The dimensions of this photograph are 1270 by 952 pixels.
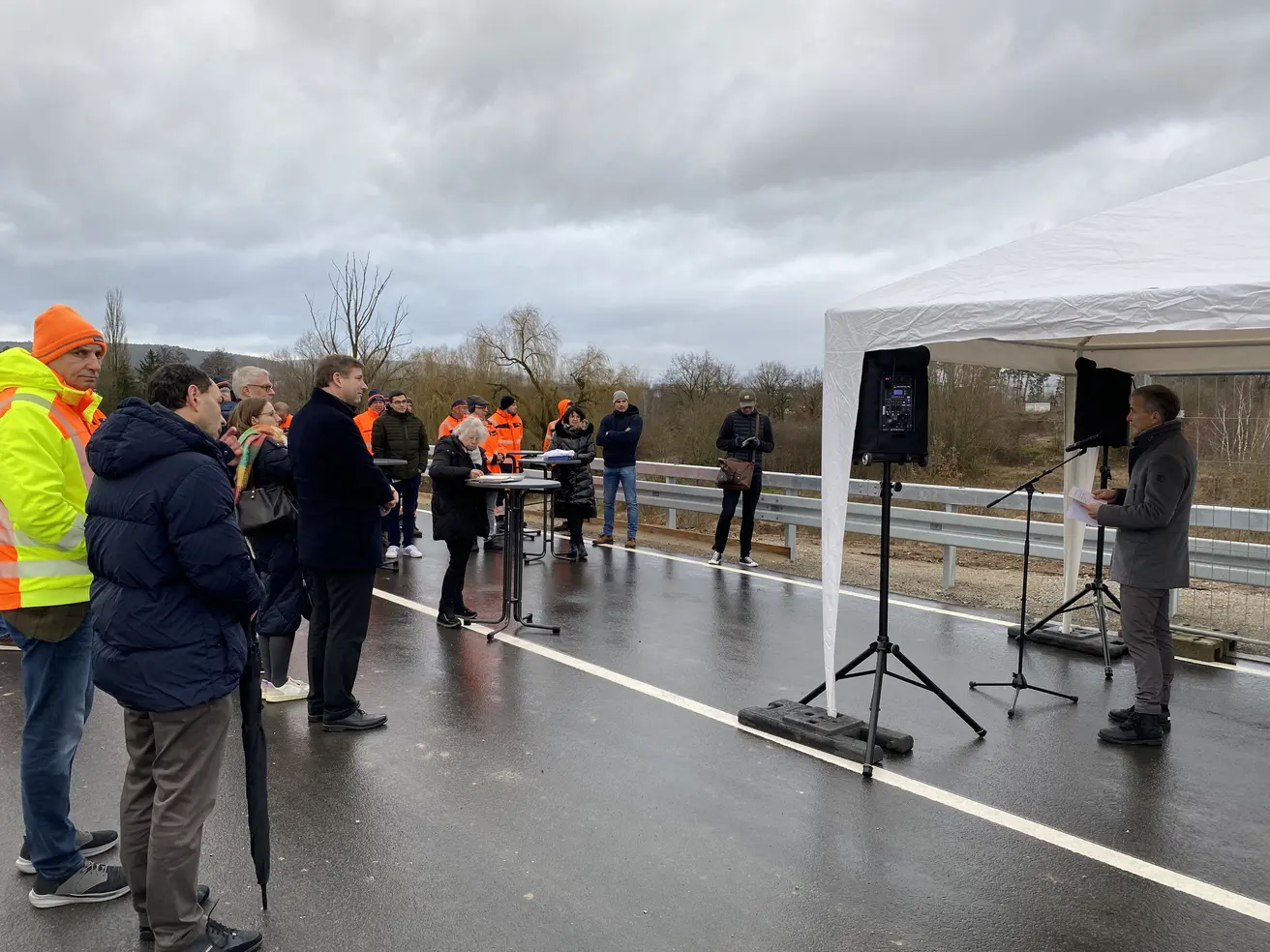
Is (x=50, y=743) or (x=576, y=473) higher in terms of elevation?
(x=576, y=473)

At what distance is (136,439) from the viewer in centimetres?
293

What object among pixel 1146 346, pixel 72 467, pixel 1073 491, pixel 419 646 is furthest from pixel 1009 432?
pixel 72 467

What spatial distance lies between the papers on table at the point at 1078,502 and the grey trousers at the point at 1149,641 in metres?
0.54

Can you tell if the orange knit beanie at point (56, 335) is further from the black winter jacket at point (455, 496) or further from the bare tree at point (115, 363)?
the bare tree at point (115, 363)

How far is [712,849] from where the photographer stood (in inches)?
153

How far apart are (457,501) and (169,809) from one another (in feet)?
14.7

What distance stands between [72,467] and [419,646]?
3863 millimetres

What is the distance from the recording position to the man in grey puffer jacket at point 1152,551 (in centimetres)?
525

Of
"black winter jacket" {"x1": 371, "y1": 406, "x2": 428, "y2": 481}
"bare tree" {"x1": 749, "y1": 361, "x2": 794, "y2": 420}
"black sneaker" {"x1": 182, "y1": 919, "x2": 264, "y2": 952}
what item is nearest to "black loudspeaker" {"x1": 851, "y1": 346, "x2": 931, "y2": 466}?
"black sneaker" {"x1": 182, "y1": 919, "x2": 264, "y2": 952}

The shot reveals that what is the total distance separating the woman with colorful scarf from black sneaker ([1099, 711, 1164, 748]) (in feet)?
16.1

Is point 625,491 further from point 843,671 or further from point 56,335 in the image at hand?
point 56,335

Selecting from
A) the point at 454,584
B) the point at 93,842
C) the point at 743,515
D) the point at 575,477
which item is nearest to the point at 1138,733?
the point at 454,584

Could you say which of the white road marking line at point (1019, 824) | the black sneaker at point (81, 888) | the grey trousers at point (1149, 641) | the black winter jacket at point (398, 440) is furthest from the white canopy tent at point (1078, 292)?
the black winter jacket at point (398, 440)

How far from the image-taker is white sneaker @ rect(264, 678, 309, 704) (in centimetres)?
575
